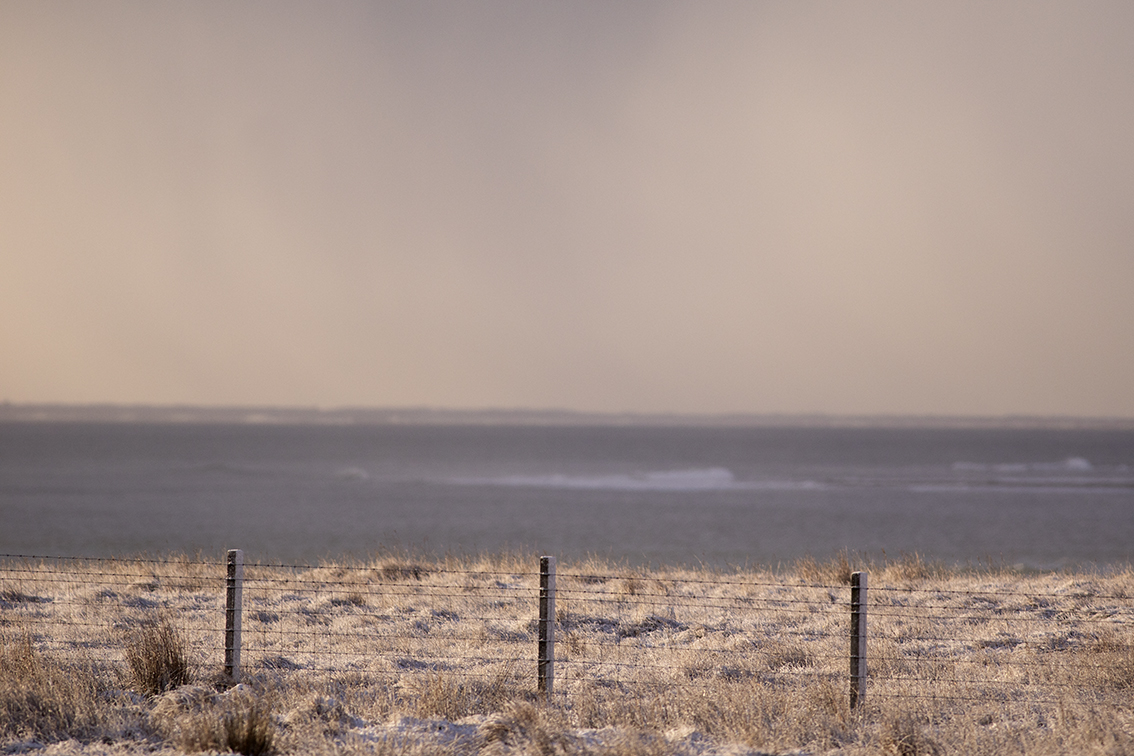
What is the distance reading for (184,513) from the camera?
53.7 m

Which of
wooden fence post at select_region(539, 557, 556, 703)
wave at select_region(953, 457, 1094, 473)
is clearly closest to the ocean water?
wave at select_region(953, 457, 1094, 473)

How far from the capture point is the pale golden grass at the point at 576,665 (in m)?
7.59

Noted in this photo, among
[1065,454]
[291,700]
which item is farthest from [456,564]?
[1065,454]

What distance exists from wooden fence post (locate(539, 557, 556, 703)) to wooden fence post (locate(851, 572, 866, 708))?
8.96ft

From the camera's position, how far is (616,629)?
41.9 ft

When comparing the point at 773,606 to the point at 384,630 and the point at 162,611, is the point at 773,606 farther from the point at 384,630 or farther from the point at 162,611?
the point at 162,611

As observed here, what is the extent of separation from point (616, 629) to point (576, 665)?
2.12 m

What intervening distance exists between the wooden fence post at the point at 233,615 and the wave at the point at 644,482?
69.0 metres

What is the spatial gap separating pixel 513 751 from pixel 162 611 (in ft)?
26.7

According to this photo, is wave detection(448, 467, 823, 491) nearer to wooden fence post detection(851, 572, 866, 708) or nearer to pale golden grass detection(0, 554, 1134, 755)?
pale golden grass detection(0, 554, 1134, 755)

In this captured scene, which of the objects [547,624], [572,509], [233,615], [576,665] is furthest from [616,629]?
[572,509]

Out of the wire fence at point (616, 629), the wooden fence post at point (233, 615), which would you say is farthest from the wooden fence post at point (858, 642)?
the wooden fence post at point (233, 615)

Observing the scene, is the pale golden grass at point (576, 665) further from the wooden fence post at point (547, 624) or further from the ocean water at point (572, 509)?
the ocean water at point (572, 509)

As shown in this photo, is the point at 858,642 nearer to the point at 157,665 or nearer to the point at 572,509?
the point at 157,665
